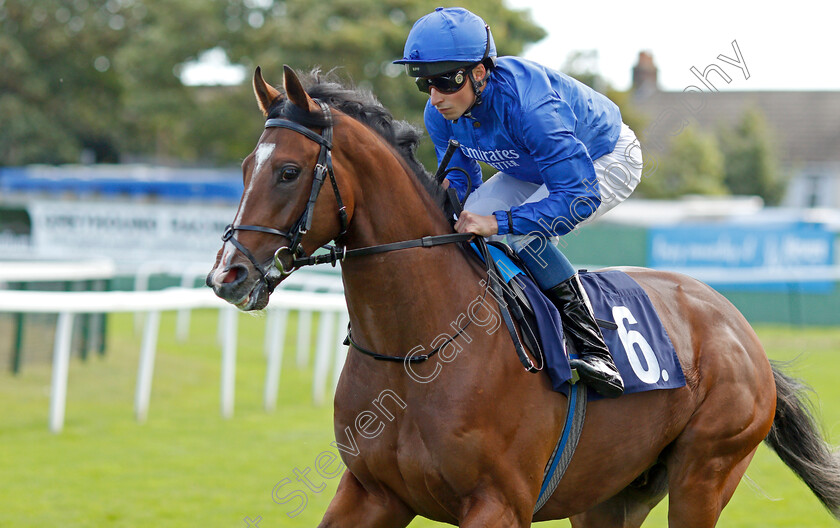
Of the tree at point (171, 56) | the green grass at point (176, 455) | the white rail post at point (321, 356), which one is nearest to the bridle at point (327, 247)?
the green grass at point (176, 455)

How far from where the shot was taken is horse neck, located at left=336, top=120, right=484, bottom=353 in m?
2.74

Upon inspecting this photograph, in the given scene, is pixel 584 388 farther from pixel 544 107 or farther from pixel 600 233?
pixel 600 233

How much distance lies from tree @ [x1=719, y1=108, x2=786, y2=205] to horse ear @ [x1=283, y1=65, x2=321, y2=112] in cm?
2950

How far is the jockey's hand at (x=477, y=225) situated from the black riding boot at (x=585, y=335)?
14.3 inches

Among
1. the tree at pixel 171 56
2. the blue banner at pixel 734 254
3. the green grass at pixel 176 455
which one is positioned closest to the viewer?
the green grass at pixel 176 455

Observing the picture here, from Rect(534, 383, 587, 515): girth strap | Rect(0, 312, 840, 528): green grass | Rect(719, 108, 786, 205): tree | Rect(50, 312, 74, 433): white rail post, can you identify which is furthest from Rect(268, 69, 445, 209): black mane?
Rect(719, 108, 786, 205): tree

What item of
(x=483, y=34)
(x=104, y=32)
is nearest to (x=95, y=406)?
(x=483, y=34)

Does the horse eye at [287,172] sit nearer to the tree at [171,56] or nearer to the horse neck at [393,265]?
the horse neck at [393,265]

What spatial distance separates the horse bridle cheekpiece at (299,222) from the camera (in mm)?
2469

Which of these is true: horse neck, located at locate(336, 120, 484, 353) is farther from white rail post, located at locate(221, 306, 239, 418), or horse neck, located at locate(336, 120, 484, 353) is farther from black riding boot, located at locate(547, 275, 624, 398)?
white rail post, located at locate(221, 306, 239, 418)

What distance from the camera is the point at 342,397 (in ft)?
9.62

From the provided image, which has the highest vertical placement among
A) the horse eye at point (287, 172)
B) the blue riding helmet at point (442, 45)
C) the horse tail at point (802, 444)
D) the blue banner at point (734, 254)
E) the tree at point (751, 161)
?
the blue riding helmet at point (442, 45)

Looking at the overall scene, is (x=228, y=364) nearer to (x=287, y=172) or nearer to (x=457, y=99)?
(x=457, y=99)

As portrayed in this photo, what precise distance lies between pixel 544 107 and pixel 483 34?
310mm
